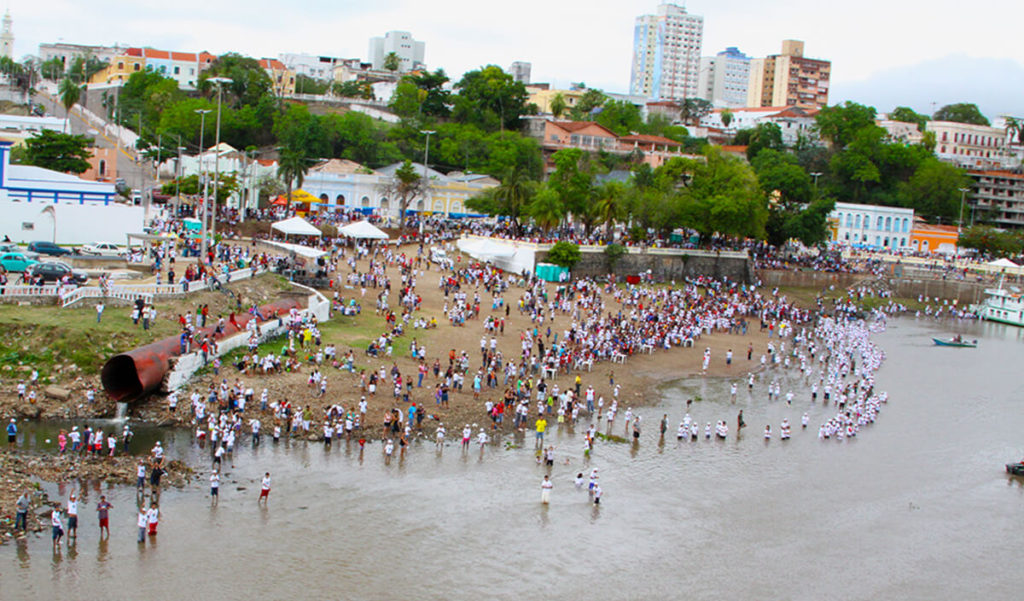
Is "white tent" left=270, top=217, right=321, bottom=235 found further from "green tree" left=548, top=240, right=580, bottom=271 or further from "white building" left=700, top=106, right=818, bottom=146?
"white building" left=700, top=106, right=818, bottom=146

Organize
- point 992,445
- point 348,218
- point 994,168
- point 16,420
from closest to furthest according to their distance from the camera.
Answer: point 16,420, point 992,445, point 348,218, point 994,168

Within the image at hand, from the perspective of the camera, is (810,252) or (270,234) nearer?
(270,234)

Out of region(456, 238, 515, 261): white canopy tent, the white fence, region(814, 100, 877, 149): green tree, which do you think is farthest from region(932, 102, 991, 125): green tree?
the white fence

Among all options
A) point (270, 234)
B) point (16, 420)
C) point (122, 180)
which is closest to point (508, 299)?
point (270, 234)

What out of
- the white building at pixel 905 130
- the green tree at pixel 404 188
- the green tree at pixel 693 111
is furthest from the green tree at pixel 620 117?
the green tree at pixel 404 188

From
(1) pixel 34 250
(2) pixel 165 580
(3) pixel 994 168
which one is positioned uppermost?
(3) pixel 994 168

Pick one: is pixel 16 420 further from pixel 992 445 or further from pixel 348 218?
pixel 348 218

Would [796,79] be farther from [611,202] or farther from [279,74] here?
[611,202]
